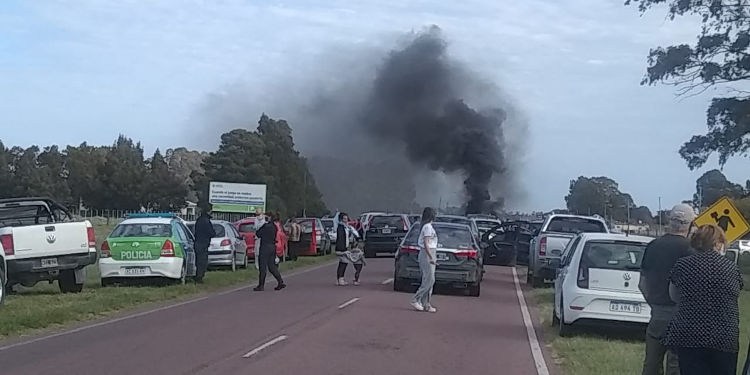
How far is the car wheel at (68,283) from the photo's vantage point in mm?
21062

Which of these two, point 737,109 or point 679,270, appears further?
point 737,109

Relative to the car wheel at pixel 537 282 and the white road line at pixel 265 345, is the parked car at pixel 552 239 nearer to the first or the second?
the car wheel at pixel 537 282

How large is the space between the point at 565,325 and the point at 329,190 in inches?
2681

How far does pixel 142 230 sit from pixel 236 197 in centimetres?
3481

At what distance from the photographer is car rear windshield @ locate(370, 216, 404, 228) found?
40.8m

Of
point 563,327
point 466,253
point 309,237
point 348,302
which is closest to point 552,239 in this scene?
point 466,253

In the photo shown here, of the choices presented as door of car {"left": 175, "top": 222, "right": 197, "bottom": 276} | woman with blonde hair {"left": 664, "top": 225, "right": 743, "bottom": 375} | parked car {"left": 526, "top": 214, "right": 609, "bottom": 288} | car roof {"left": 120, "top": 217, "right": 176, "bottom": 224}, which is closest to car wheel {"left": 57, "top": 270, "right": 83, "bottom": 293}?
car roof {"left": 120, "top": 217, "right": 176, "bottom": 224}

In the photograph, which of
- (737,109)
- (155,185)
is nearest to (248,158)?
(155,185)

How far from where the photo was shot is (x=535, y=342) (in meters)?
15.3

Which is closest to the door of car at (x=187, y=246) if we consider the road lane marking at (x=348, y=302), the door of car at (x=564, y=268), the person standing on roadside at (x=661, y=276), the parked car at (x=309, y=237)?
the road lane marking at (x=348, y=302)

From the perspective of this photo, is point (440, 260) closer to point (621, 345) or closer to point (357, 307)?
point (357, 307)

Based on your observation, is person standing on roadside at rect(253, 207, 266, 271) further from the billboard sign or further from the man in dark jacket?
the billboard sign

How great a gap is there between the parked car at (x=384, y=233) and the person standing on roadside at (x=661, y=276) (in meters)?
30.6

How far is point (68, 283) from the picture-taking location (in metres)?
21.3
